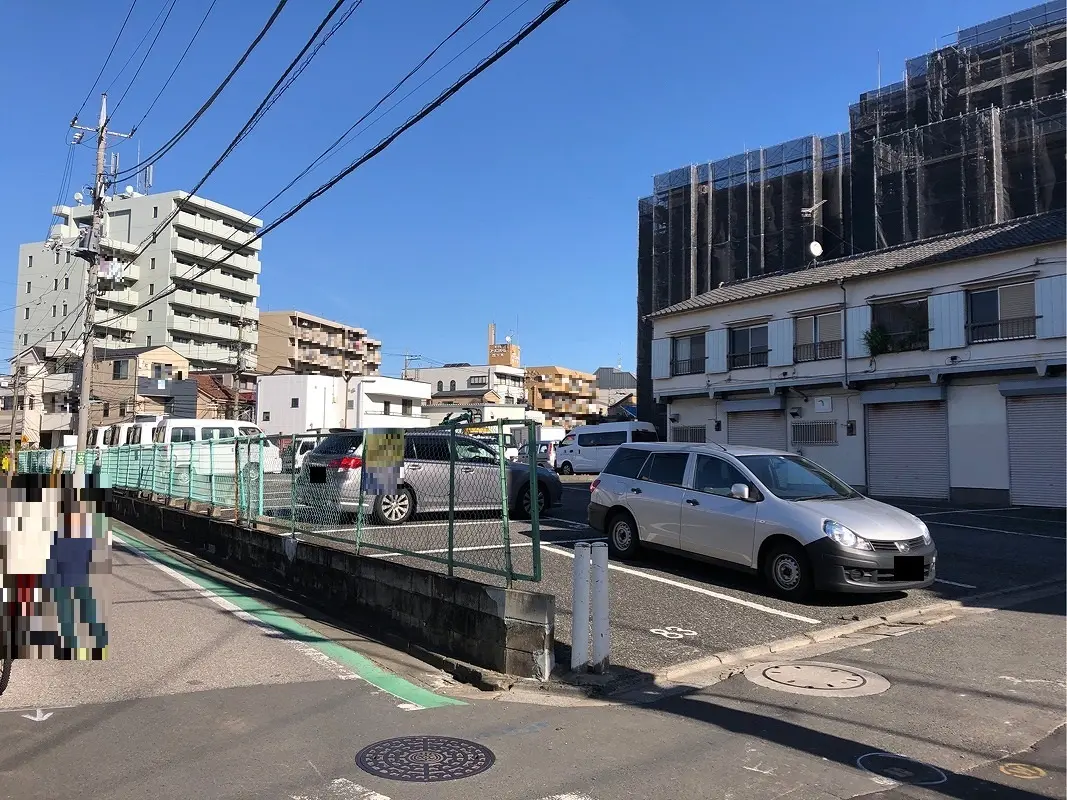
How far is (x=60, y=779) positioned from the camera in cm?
405

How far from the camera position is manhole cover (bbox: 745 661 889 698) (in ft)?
18.0

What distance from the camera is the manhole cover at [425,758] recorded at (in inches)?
164

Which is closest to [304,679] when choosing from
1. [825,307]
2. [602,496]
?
[602,496]

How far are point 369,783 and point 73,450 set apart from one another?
23.5 m

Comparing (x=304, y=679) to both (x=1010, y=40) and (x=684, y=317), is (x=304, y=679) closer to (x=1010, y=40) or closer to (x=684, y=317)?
(x=684, y=317)

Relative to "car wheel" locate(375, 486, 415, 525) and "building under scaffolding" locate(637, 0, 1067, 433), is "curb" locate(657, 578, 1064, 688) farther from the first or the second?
"building under scaffolding" locate(637, 0, 1067, 433)

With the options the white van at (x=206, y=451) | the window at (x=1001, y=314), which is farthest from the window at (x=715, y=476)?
the window at (x=1001, y=314)

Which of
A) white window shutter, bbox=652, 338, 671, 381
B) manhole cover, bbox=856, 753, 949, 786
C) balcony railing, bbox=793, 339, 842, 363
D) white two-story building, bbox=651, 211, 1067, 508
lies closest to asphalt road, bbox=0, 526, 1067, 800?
manhole cover, bbox=856, 753, 949, 786

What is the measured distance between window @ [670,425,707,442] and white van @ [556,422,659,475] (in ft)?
2.73

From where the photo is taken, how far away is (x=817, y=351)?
2686 centimetres

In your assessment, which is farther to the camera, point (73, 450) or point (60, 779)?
point (73, 450)

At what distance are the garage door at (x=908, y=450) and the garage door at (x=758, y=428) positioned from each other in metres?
3.42

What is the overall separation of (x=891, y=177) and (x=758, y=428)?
20.0 m

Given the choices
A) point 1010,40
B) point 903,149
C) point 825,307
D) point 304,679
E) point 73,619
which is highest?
point 1010,40
